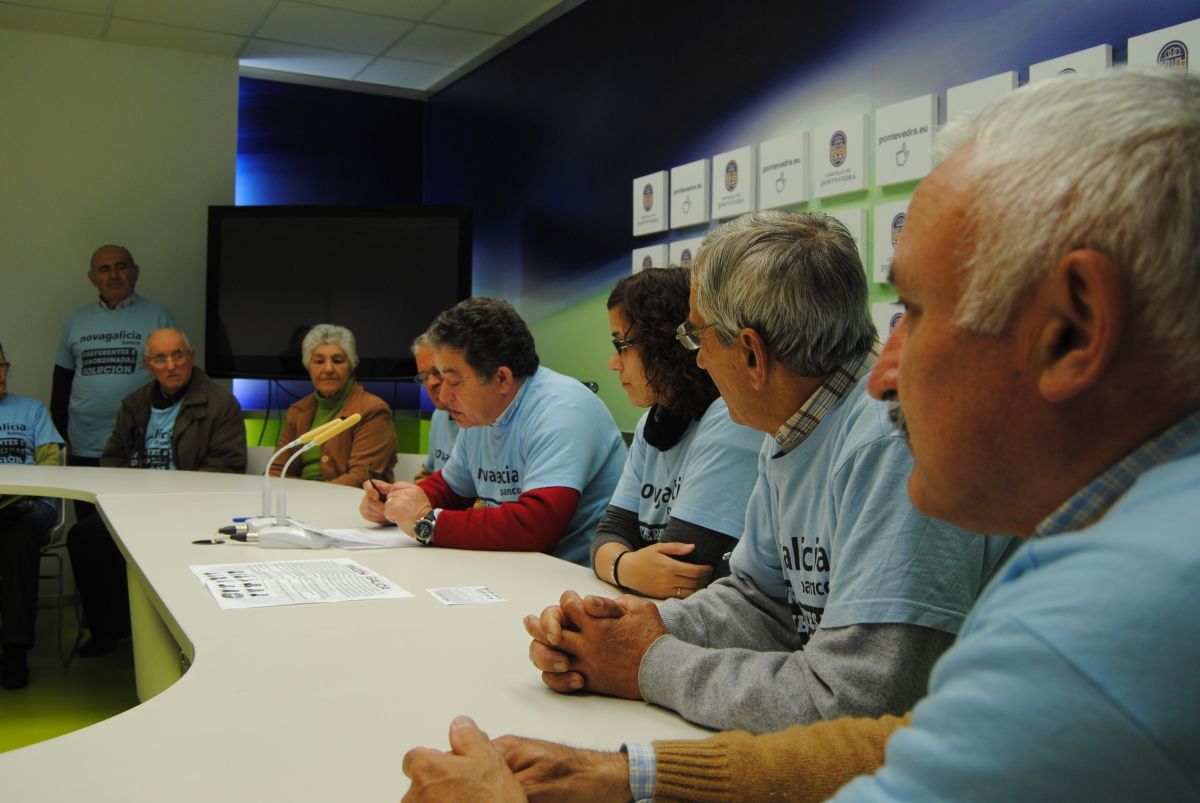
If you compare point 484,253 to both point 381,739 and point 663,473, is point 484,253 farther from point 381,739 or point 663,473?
point 381,739

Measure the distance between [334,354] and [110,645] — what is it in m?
1.63

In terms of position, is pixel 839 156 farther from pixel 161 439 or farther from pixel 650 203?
pixel 161 439

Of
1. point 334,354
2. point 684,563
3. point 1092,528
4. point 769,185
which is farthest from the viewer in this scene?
point 334,354

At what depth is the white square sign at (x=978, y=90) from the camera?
2790mm

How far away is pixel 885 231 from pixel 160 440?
3.45 m

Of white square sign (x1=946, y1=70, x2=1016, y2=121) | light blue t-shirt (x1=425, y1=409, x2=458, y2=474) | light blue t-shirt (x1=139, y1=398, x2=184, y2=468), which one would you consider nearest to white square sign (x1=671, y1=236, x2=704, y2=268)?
light blue t-shirt (x1=425, y1=409, x2=458, y2=474)

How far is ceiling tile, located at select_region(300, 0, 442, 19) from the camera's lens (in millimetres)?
5199

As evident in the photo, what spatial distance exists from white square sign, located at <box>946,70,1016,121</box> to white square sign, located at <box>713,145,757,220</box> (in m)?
0.96

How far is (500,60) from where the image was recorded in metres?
5.90

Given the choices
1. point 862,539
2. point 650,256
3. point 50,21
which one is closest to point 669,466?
point 862,539

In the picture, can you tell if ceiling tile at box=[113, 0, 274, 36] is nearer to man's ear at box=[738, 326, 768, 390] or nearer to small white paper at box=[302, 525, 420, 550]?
small white paper at box=[302, 525, 420, 550]

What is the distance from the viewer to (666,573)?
184cm

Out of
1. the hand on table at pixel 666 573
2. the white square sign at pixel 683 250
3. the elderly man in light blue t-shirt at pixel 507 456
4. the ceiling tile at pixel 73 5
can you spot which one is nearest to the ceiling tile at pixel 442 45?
the ceiling tile at pixel 73 5

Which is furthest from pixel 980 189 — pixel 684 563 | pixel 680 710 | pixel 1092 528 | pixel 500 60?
pixel 500 60
